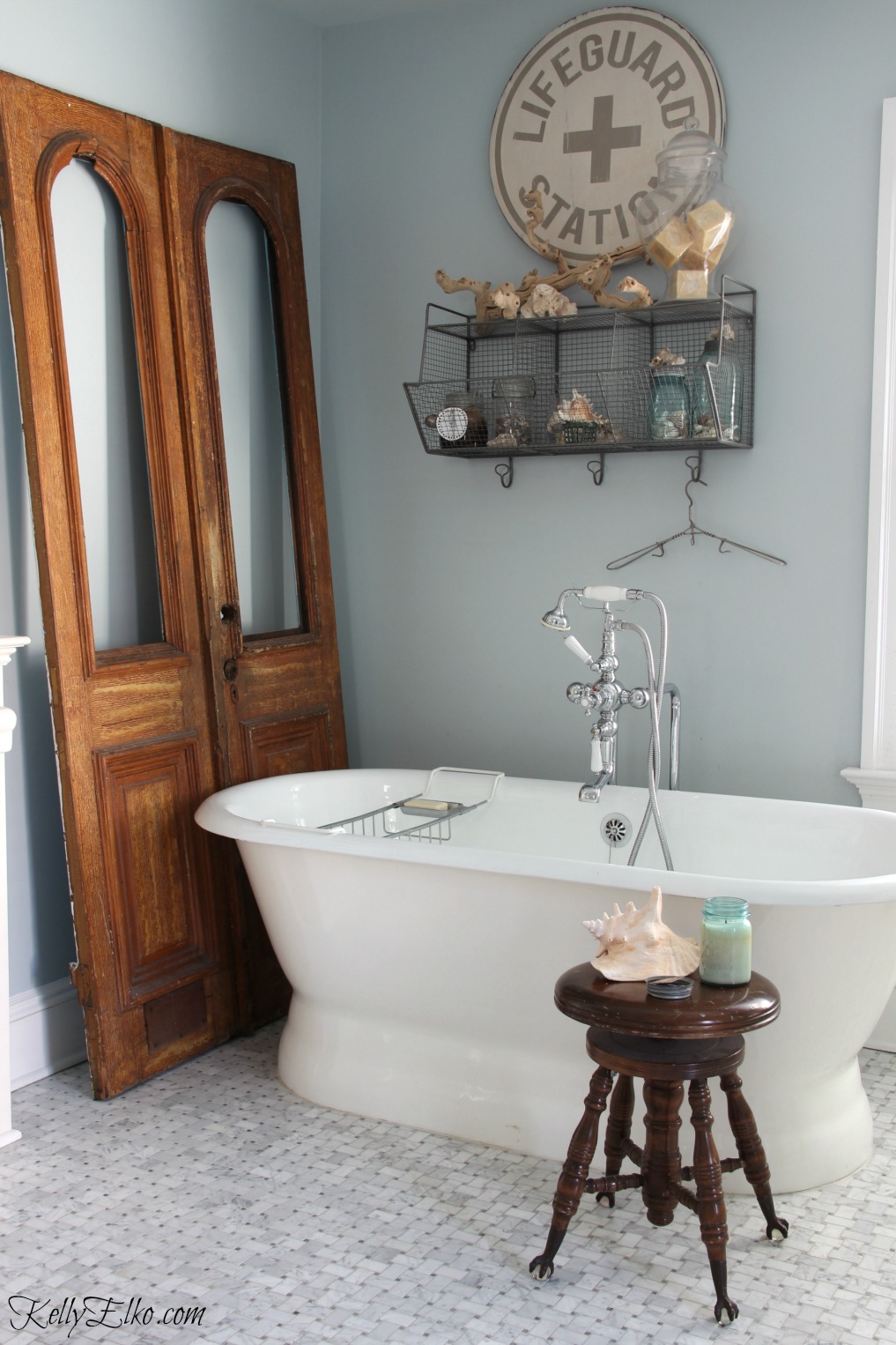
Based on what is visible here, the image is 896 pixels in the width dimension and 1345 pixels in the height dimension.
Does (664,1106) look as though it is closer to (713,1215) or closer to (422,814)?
(713,1215)

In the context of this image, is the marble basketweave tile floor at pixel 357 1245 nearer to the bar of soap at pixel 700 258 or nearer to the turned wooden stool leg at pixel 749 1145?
the turned wooden stool leg at pixel 749 1145

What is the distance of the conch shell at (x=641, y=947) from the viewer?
204 cm

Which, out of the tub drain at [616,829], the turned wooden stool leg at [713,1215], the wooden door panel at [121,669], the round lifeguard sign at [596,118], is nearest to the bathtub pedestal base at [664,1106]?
the turned wooden stool leg at [713,1215]

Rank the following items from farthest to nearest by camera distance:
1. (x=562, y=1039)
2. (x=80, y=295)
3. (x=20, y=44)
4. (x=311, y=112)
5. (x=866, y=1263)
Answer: (x=311, y=112) → (x=80, y=295) → (x=20, y=44) → (x=562, y=1039) → (x=866, y=1263)

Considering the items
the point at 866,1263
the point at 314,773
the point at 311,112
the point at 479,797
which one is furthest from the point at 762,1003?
the point at 311,112

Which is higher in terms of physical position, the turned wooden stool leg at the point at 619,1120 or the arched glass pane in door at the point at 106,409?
the arched glass pane in door at the point at 106,409

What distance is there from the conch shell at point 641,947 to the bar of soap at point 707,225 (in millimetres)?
1570

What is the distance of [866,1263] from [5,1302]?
1423 mm

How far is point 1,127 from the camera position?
8.41 ft

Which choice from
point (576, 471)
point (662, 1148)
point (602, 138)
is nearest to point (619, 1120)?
point (662, 1148)

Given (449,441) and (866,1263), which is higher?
(449,441)

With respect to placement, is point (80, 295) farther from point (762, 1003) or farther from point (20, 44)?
Answer: point (762, 1003)

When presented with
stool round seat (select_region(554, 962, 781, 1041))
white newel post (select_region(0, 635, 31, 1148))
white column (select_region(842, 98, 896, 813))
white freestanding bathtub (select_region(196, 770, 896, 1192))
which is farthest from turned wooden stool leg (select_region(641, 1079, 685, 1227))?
white newel post (select_region(0, 635, 31, 1148))

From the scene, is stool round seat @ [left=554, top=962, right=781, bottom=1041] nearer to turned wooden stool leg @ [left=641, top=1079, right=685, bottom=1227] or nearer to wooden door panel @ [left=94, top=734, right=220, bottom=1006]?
turned wooden stool leg @ [left=641, top=1079, right=685, bottom=1227]
